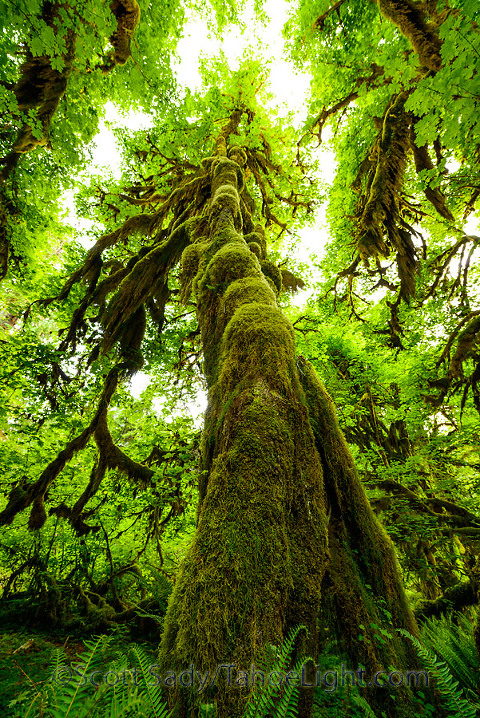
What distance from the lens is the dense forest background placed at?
5.25 feet

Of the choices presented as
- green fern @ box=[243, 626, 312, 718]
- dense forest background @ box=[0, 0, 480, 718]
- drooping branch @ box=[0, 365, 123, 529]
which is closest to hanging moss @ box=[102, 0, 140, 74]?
dense forest background @ box=[0, 0, 480, 718]

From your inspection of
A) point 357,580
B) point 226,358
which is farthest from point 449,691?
point 226,358

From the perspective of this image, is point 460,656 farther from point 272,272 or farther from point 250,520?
point 272,272

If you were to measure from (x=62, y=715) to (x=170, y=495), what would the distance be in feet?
15.0

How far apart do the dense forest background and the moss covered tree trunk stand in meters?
0.01

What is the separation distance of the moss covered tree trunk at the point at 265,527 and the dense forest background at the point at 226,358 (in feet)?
0.05

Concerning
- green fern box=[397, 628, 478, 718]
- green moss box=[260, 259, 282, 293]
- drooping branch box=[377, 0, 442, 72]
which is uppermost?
drooping branch box=[377, 0, 442, 72]

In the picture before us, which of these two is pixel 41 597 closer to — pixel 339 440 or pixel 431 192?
pixel 339 440

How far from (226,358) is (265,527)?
3.92ft

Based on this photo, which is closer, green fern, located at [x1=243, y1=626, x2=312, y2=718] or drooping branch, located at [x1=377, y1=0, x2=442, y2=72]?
green fern, located at [x1=243, y1=626, x2=312, y2=718]

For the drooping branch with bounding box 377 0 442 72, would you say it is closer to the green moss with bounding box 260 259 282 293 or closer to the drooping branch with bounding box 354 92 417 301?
the drooping branch with bounding box 354 92 417 301

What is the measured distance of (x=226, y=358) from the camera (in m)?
2.23

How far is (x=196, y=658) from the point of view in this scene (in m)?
1.16

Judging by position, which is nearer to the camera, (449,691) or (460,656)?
(449,691)
